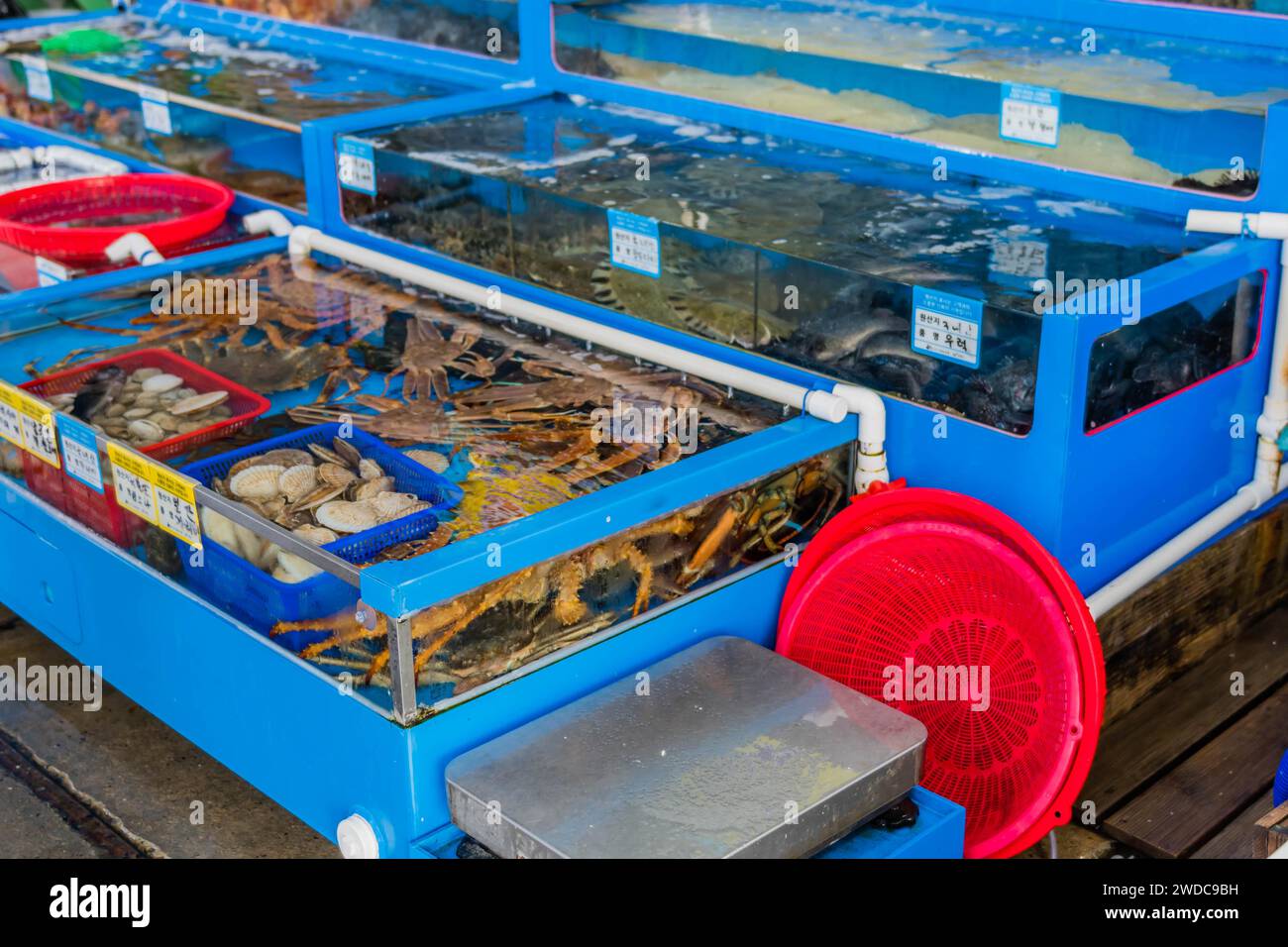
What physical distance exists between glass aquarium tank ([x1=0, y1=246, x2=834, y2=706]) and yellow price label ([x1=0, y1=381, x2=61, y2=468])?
3 cm

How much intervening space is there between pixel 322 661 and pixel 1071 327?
1.09 m

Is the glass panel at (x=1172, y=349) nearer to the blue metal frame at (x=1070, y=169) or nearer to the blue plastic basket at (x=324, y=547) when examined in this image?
the blue metal frame at (x=1070, y=169)

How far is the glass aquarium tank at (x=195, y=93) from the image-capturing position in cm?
343

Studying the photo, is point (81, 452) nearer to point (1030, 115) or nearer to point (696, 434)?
point (696, 434)

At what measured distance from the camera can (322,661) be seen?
2021 millimetres

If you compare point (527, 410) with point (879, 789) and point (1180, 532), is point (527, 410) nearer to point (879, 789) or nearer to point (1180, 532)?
point (879, 789)

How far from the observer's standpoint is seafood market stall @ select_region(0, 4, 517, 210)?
3.43m

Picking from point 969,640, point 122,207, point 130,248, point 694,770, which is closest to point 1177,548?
→ point 969,640

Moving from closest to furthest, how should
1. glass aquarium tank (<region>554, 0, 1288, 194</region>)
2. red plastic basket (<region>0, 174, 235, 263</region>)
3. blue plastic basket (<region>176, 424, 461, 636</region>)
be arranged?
1. blue plastic basket (<region>176, 424, 461, 636</region>)
2. glass aquarium tank (<region>554, 0, 1288, 194</region>)
3. red plastic basket (<region>0, 174, 235, 263</region>)

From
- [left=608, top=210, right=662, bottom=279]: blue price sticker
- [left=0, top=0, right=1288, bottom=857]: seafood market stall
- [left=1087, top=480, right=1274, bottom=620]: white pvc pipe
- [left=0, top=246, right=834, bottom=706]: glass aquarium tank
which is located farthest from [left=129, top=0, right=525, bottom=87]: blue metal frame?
[left=1087, top=480, right=1274, bottom=620]: white pvc pipe

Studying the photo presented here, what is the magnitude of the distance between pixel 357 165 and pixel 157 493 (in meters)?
1.06

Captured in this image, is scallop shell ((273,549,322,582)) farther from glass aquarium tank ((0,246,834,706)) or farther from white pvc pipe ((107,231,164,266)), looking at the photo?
white pvc pipe ((107,231,164,266))

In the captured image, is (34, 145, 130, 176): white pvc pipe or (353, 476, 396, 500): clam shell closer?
(353, 476, 396, 500): clam shell

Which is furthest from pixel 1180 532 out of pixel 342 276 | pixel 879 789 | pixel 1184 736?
pixel 342 276
